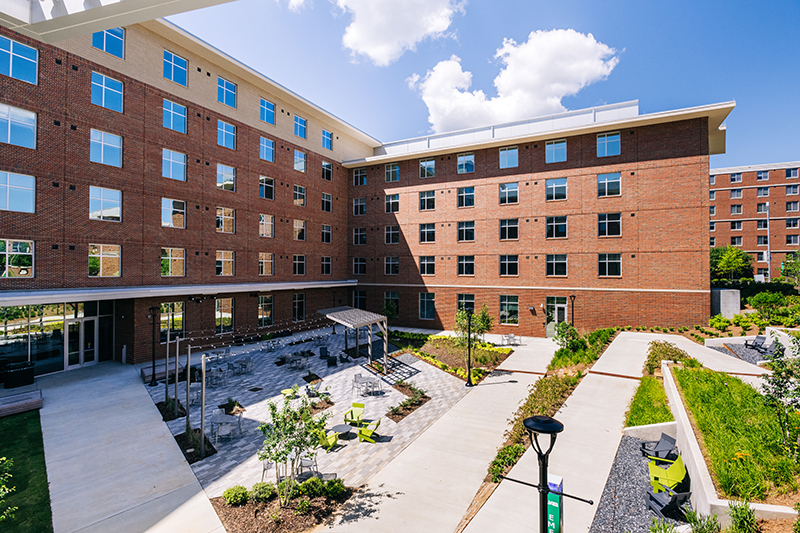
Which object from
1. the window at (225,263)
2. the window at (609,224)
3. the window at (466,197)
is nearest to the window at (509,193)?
the window at (466,197)

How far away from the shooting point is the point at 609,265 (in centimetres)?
2303

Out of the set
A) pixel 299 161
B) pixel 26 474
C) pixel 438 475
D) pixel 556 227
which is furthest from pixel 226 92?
pixel 438 475

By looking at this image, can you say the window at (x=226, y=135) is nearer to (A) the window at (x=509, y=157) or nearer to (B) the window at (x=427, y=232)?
(B) the window at (x=427, y=232)

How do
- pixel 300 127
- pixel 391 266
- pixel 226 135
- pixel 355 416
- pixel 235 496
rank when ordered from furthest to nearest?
pixel 391 266 < pixel 300 127 < pixel 226 135 < pixel 355 416 < pixel 235 496

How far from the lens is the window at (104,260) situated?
16.2 m

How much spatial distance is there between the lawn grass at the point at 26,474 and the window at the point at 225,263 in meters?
10.8

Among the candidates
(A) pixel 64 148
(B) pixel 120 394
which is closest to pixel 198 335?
(B) pixel 120 394

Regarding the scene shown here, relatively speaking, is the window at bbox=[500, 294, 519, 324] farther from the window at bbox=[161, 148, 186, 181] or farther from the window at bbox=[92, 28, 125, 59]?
the window at bbox=[92, 28, 125, 59]

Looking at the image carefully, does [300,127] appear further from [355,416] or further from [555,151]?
[355,416]

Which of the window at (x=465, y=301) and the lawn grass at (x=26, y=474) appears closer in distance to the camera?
the lawn grass at (x=26, y=474)

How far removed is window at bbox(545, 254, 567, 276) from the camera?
2409 centimetres

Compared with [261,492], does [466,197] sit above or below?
above

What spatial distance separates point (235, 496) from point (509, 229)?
22.7m

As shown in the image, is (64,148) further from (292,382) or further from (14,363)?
(292,382)
